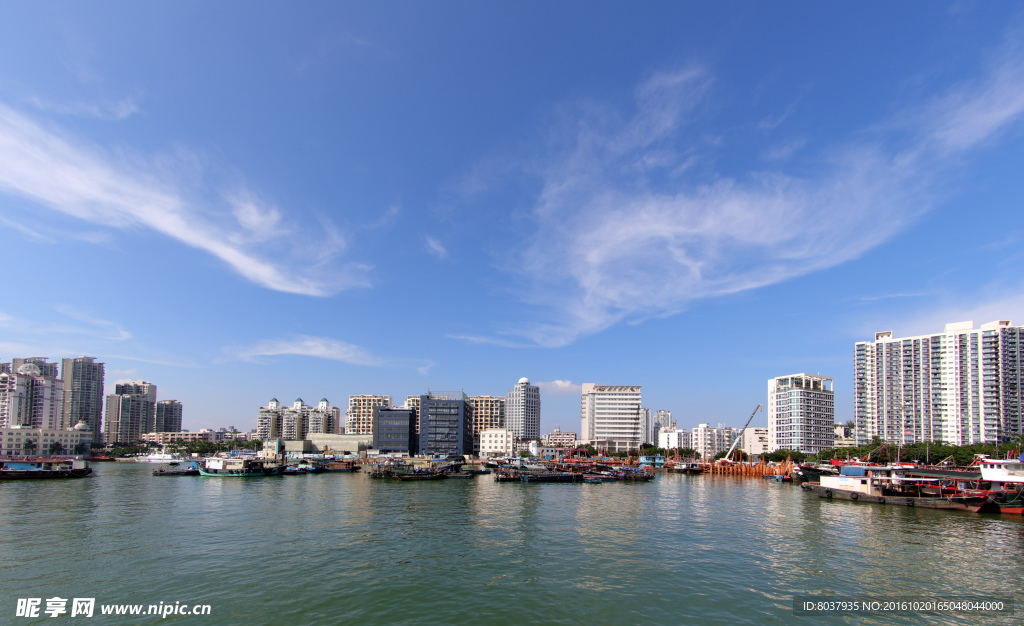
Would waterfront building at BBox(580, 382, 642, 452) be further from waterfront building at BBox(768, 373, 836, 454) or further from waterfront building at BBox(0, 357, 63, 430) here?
waterfront building at BBox(0, 357, 63, 430)

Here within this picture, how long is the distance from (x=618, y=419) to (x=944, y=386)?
83.7 meters

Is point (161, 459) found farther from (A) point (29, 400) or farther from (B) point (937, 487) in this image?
(B) point (937, 487)

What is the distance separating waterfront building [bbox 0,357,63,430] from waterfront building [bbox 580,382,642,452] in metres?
174

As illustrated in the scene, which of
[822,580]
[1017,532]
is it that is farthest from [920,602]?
[1017,532]

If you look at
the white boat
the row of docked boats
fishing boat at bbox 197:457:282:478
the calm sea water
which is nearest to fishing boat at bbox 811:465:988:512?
the row of docked boats

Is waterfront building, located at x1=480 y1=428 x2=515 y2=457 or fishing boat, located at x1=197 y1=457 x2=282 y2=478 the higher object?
fishing boat, located at x1=197 y1=457 x2=282 y2=478

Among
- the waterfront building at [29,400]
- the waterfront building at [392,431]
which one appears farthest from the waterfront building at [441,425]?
the waterfront building at [29,400]

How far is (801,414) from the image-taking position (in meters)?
139

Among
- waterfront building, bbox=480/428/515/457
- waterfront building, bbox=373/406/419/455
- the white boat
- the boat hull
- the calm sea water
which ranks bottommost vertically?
the white boat

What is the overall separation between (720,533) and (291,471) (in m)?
80.7

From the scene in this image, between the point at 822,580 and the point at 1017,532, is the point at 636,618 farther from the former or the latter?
the point at 1017,532

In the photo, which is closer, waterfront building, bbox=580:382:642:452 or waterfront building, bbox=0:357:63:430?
waterfront building, bbox=0:357:63:430

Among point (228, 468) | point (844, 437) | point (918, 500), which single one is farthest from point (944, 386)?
point (228, 468)

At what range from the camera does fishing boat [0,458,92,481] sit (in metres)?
73.4
